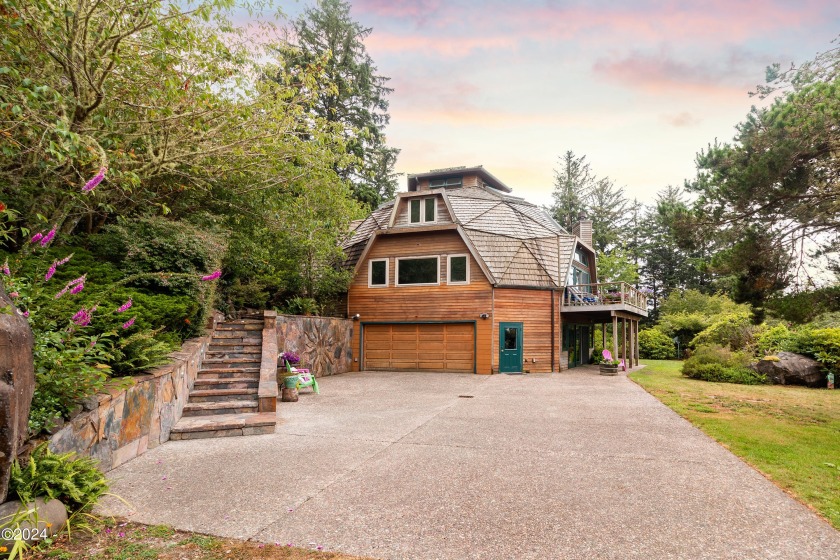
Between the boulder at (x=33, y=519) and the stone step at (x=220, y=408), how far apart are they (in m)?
3.98

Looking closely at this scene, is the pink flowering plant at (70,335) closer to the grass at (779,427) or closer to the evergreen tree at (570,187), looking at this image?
the grass at (779,427)

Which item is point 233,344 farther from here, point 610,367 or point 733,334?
point 733,334

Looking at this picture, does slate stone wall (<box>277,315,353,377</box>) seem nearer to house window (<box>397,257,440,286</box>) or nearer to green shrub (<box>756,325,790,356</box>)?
house window (<box>397,257,440,286</box>)

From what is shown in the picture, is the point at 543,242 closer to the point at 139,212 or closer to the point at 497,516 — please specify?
the point at 139,212

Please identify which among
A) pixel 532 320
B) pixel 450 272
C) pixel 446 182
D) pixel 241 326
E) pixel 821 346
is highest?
pixel 446 182

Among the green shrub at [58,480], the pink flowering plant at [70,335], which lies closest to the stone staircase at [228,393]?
the pink flowering plant at [70,335]

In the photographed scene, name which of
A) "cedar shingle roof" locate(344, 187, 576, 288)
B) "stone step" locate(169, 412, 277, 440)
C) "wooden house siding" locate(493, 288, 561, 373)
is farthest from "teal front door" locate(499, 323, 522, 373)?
"stone step" locate(169, 412, 277, 440)

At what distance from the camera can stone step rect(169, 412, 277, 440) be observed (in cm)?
642

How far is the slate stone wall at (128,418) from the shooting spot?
4350 mm

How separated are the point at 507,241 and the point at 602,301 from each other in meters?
5.03

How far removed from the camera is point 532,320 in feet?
57.7

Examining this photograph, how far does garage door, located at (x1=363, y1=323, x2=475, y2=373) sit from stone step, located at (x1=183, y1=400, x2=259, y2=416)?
10.4 m

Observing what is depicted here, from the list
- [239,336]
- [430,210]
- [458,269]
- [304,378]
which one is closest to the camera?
[239,336]

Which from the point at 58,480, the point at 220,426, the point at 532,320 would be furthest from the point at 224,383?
the point at 532,320
